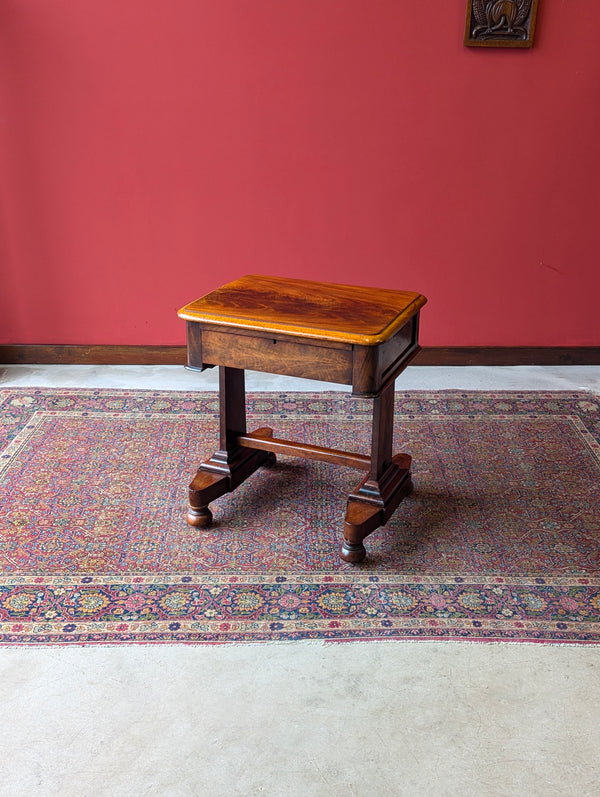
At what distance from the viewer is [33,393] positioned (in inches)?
162

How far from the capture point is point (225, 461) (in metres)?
3.11

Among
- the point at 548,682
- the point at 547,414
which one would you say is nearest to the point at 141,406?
the point at 547,414

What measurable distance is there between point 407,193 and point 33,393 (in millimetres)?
2197

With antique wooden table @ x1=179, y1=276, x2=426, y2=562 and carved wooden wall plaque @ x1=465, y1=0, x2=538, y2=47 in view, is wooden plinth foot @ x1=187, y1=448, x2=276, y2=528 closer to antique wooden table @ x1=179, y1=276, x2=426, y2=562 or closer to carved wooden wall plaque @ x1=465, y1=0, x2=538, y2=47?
antique wooden table @ x1=179, y1=276, x2=426, y2=562

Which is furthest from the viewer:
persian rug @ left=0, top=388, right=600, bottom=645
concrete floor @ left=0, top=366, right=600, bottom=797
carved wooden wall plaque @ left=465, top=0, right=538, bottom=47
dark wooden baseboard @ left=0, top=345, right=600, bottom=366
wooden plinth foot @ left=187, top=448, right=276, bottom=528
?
dark wooden baseboard @ left=0, top=345, right=600, bottom=366

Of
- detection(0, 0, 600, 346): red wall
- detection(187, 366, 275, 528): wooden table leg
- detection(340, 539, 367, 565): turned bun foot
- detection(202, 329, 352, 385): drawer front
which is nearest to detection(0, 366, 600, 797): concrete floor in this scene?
detection(340, 539, 367, 565): turned bun foot

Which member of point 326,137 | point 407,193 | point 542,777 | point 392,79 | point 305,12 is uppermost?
point 305,12

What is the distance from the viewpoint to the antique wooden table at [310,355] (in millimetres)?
2586

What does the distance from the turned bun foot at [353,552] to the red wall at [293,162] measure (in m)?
1.98

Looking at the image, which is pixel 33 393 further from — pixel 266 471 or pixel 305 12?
pixel 305 12

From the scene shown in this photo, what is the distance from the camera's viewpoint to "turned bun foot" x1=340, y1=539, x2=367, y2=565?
2.76 metres

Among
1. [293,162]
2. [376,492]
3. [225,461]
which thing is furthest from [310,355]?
[293,162]

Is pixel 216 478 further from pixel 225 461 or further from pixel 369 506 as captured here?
pixel 369 506

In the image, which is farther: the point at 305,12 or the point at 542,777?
the point at 305,12
